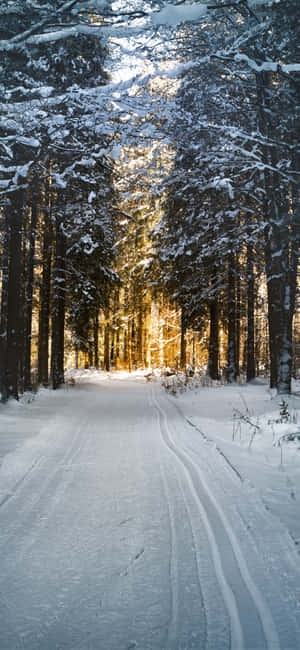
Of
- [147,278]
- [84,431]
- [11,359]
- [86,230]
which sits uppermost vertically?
[86,230]

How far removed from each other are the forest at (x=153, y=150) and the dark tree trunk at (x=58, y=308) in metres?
0.08

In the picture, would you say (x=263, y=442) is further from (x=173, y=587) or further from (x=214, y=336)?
(x=214, y=336)

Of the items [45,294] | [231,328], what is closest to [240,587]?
[231,328]

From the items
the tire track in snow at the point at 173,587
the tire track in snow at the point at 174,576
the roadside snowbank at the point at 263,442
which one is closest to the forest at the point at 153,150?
the roadside snowbank at the point at 263,442

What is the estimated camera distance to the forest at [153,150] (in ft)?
19.3

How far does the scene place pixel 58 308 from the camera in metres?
16.6

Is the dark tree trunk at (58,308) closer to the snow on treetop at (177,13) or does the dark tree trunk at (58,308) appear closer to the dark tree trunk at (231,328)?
the dark tree trunk at (231,328)

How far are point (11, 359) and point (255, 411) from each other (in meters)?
7.13

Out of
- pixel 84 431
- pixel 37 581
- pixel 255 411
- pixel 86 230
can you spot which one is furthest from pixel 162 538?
pixel 86 230

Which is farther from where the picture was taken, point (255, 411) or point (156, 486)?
point (255, 411)

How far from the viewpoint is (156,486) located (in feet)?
13.9

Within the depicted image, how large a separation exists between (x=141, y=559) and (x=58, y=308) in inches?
577

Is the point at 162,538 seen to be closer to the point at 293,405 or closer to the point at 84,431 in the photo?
the point at 84,431

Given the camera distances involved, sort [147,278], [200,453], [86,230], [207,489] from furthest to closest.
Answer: [147,278]
[86,230]
[200,453]
[207,489]
